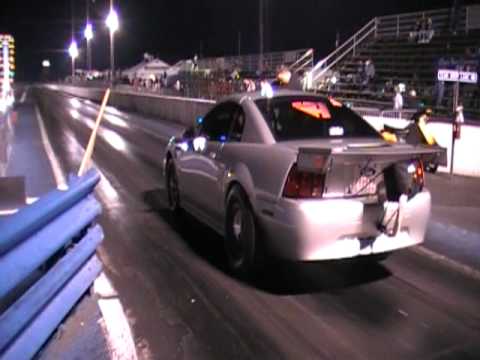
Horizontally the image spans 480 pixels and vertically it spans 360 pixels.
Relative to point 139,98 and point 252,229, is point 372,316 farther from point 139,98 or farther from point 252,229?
point 139,98

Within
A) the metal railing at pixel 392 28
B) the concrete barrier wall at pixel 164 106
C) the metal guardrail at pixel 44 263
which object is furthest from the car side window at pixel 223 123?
the metal railing at pixel 392 28

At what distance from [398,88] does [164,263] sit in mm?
17048

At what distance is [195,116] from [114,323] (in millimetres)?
19233

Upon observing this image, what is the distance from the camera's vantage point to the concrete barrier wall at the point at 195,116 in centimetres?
1243

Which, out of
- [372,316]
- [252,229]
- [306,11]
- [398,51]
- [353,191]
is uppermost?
[306,11]

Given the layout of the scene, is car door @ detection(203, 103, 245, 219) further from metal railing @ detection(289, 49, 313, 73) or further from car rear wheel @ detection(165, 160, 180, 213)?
metal railing @ detection(289, 49, 313, 73)

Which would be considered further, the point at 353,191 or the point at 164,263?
the point at 164,263

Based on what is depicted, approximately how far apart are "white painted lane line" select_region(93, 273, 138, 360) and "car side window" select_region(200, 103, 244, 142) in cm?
203

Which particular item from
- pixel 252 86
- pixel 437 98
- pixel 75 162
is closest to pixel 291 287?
pixel 75 162

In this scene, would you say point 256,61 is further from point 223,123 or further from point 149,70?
point 223,123

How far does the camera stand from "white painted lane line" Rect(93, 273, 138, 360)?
15.1 ft

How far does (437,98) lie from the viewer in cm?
2195

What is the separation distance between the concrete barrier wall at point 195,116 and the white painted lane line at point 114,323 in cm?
838

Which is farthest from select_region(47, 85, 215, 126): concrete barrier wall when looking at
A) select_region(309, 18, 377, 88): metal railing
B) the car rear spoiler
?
the car rear spoiler
